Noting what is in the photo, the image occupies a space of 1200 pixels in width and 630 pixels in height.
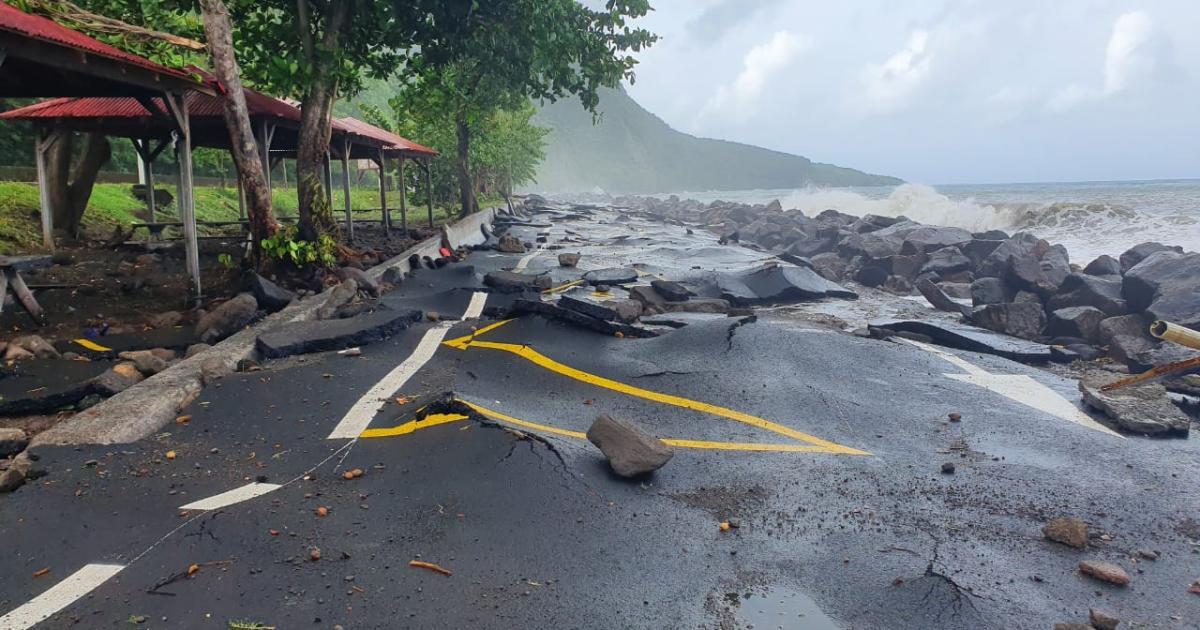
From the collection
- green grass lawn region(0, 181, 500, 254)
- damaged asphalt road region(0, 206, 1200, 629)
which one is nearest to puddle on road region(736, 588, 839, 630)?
damaged asphalt road region(0, 206, 1200, 629)

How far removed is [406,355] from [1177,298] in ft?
31.3

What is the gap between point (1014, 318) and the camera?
945 centimetres

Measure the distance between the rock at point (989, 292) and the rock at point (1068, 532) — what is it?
26.7ft

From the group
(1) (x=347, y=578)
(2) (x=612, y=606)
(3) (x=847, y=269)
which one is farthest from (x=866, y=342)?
(3) (x=847, y=269)

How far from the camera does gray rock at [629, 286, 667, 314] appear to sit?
31.1ft

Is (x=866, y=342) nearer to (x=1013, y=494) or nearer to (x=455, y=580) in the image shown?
(x=1013, y=494)

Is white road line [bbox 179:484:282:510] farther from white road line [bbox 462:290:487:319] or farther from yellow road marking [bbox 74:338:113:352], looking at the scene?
white road line [bbox 462:290:487:319]

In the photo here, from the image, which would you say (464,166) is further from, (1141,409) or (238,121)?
(1141,409)

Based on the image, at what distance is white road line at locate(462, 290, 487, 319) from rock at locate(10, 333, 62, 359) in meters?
3.96

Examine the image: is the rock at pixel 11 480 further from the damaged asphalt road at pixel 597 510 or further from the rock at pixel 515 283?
the rock at pixel 515 283

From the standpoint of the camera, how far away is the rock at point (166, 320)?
8.02m

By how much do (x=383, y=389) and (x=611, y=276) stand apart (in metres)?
7.52

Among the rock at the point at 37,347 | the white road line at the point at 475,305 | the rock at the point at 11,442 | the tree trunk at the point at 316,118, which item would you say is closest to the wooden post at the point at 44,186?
the tree trunk at the point at 316,118

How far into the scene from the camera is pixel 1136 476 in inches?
173
